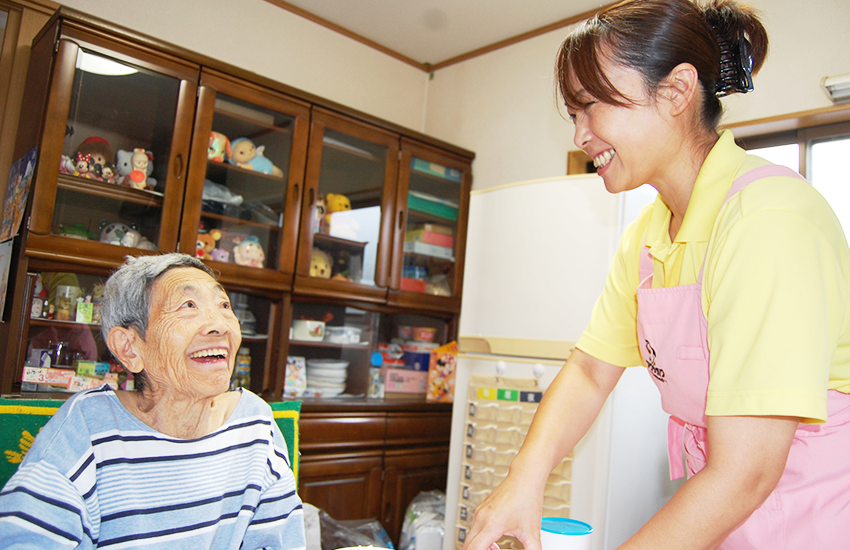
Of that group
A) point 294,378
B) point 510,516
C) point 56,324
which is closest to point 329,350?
point 294,378

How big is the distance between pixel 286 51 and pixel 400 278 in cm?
139

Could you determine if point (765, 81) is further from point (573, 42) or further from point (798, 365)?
point (798, 365)

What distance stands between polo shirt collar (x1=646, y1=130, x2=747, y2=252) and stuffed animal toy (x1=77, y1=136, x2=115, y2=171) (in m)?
2.21

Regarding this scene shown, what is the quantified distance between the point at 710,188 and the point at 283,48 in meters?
2.96

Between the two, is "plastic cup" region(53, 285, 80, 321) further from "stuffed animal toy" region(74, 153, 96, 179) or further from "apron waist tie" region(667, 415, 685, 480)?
"apron waist tie" region(667, 415, 685, 480)

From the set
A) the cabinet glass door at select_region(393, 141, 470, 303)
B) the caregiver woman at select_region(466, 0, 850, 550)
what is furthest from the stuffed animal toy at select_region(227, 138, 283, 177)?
the caregiver woman at select_region(466, 0, 850, 550)

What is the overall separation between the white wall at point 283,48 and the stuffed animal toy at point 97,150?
0.66 meters

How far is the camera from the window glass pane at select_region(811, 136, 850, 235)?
230cm

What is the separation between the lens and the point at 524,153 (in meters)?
3.39

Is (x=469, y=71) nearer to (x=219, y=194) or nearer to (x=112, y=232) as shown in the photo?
(x=219, y=194)

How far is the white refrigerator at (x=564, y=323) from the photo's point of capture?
1.99 metres

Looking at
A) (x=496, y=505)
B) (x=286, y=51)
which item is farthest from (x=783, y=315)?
(x=286, y=51)

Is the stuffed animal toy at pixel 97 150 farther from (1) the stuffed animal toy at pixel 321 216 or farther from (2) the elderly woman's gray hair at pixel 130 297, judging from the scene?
(2) the elderly woman's gray hair at pixel 130 297

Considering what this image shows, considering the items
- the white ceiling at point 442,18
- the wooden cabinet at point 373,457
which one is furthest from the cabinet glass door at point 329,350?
the white ceiling at point 442,18
